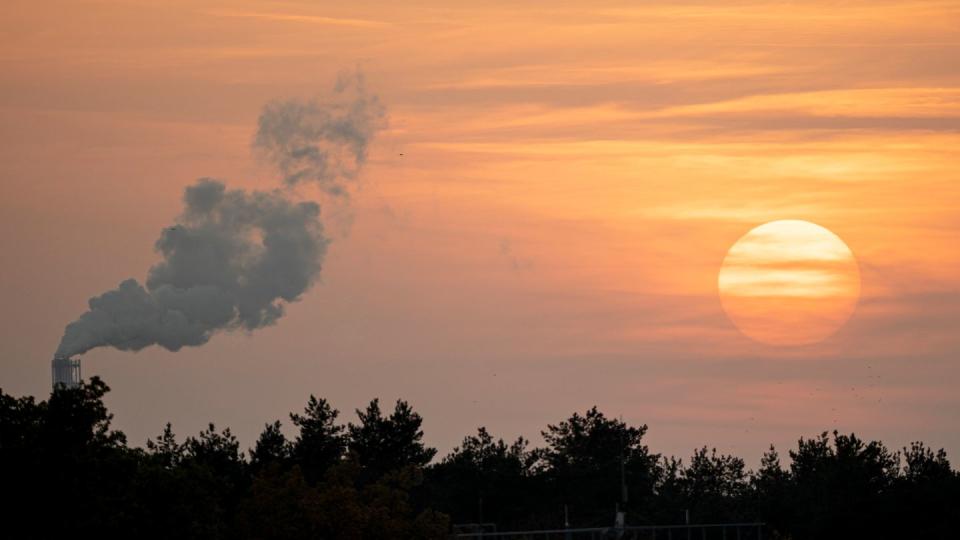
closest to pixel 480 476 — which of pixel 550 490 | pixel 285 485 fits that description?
pixel 550 490

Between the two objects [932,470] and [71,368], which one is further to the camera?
[932,470]

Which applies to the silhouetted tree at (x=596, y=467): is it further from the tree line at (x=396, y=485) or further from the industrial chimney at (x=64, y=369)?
the industrial chimney at (x=64, y=369)

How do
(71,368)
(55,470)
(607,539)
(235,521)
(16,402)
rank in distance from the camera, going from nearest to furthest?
1. (55,470)
2. (16,402)
3. (235,521)
4. (71,368)
5. (607,539)

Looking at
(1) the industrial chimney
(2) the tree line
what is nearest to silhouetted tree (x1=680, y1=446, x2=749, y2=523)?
(2) the tree line

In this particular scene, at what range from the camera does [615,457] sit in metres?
156

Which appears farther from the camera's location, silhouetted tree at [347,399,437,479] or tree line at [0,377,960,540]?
silhouetted tree at [347,399,437,479]

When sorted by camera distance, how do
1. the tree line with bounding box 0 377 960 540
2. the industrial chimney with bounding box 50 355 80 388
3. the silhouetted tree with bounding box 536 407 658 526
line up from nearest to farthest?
the tree line with bounding box 0 377 960 540 < the industrial chimney with bounding box 50 355 80 388 < the silhouetted tree with bounding box 536 407 658 526

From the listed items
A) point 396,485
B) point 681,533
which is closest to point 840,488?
point 681,533

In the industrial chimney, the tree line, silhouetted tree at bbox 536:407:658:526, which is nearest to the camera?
the tree line

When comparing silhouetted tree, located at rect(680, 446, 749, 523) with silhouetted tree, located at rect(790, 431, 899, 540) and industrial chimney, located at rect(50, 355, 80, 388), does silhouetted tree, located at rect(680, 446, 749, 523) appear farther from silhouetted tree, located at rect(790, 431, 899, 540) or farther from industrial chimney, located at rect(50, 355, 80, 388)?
industrial chimney, located at rect(50, 355, 80, 388)

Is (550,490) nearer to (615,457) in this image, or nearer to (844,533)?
(615,457)

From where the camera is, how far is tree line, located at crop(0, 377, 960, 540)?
171 ft

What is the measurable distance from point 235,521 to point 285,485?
2.97 meters

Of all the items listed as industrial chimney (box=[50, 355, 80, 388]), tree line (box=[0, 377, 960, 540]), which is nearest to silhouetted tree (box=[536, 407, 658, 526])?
tree line (box=[0, 377, 960, 540])
